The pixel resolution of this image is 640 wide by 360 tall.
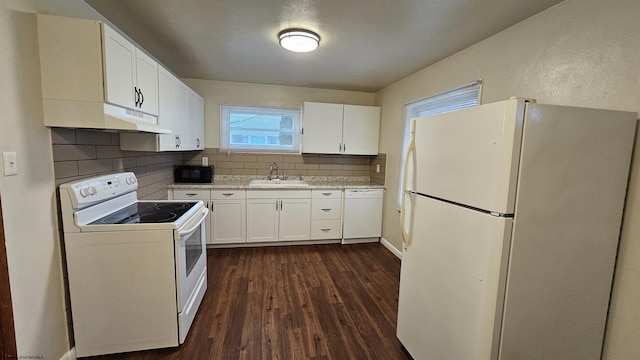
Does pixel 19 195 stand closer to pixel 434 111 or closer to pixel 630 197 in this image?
pixel 630 197

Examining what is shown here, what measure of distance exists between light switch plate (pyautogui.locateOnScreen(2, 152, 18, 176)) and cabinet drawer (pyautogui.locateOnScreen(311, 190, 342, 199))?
2.78 m

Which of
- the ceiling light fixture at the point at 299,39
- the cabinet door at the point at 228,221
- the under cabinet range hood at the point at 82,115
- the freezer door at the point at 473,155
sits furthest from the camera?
the cabinet door at the point at 228,221

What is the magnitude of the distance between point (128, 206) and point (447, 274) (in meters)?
2.40

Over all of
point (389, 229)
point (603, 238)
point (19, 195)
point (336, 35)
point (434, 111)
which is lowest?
point (389, 229)

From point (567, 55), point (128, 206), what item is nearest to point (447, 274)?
point (567, 55)

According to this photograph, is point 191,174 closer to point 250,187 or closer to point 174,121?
point 250,187

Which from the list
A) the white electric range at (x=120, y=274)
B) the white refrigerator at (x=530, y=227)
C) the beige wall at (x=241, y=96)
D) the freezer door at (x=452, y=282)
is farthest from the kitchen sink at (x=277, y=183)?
the white refrigerator at (x=530, y=227)

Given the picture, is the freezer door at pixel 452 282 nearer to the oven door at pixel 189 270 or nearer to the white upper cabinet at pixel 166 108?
the oven door at pixel 189 270

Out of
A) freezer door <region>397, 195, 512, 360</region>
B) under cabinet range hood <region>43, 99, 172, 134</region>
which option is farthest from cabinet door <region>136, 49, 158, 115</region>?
freezer door <region>397, 195, 512, 360</region>

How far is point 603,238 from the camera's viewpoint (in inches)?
51.8

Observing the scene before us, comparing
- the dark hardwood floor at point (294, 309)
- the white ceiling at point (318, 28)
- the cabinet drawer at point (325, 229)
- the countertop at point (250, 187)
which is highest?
the white ceiling at point (318, 28)

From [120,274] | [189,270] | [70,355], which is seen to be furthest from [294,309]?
[70,355]

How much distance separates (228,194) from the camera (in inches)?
137

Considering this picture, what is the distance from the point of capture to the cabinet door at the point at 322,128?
12.8ft
